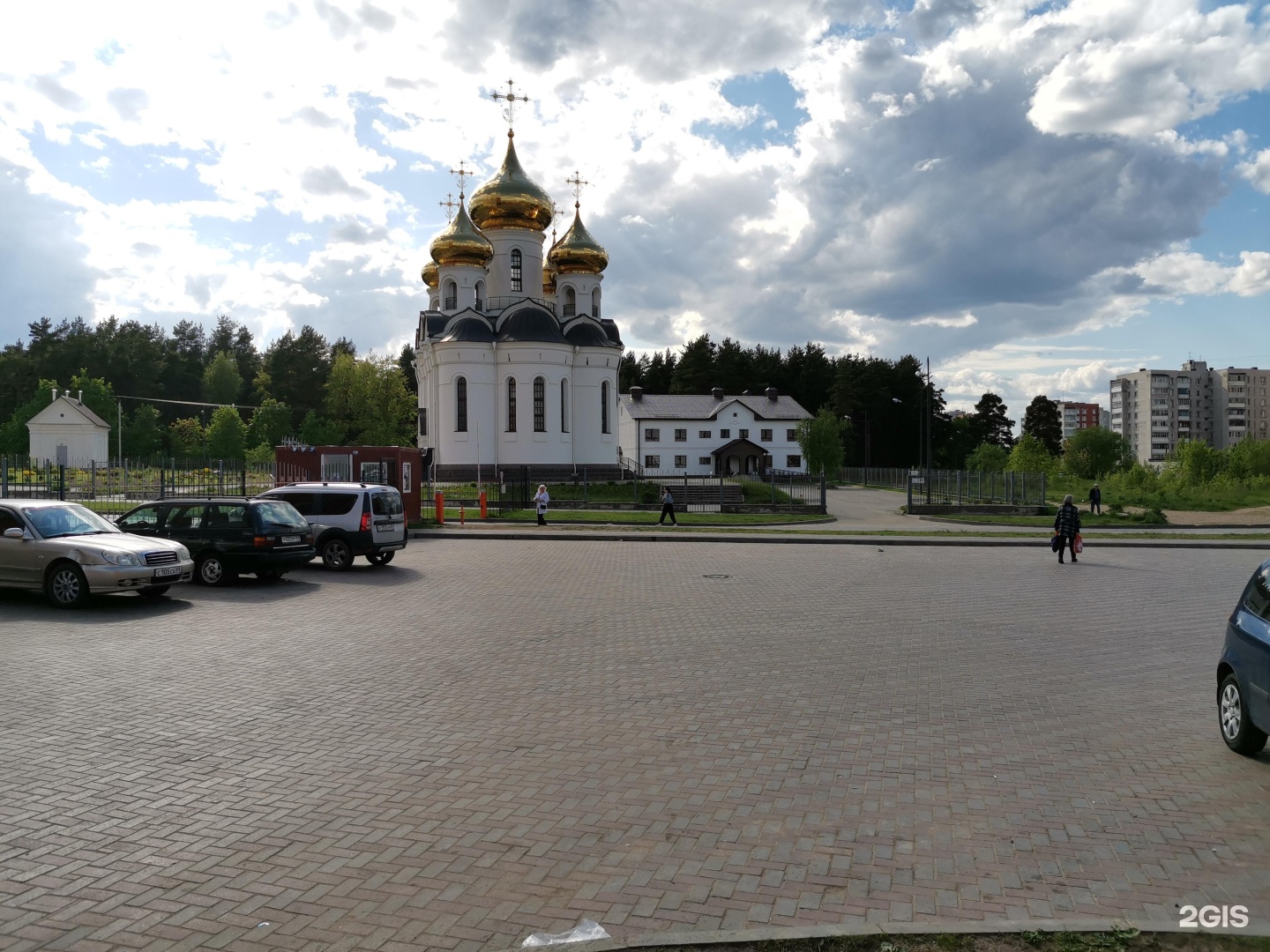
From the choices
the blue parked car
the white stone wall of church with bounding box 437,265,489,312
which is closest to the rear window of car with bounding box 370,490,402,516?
the blue parked car

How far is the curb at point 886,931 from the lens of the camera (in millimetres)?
3971

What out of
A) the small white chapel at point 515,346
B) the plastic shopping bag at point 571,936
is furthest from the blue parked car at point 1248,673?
the small white chapel at point 515,346

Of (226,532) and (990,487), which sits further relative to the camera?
(990,487)

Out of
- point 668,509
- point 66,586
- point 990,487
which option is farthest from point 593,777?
point 990,487

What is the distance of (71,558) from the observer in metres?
12.6

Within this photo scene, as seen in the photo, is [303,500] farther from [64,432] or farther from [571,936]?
[64,432]

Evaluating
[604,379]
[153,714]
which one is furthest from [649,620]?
[604,379]

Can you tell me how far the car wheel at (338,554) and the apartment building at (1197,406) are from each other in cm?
14209

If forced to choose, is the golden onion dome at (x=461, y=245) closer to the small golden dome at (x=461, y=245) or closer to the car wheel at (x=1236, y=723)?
the small golden dome at (x=461, y=245)

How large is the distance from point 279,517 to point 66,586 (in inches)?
146

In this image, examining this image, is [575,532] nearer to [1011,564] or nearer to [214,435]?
[1011,564]

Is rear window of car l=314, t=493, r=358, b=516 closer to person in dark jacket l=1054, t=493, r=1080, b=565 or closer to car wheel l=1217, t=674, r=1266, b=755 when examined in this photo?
car wheel l=1217, t=674, r=1266, b=755

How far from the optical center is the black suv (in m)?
15.3

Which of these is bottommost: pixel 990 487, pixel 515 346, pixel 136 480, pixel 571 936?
pixel 571 936
